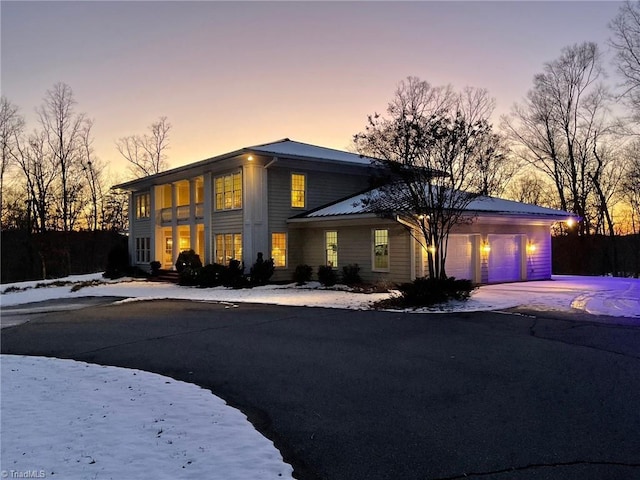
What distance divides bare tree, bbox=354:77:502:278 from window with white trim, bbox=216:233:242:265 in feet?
28.8

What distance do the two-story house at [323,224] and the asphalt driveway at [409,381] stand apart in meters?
6.91

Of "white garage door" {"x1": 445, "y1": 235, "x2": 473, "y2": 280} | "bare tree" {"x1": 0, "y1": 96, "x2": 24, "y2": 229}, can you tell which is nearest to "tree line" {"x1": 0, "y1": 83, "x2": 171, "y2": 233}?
"bare tree" {"x1": 0, "y1": 96, "x2": 24, "y2": 229}

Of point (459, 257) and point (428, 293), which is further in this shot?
point (459, 257)

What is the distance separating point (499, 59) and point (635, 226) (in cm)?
2472

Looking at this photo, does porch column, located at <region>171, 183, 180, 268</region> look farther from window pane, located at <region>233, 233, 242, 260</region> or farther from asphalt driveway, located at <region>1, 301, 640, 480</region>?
asphalt driveway, located at <region>1, 301, 640, 480</region>

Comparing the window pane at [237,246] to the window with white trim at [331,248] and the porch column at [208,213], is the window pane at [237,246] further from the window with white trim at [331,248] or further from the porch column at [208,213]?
the window with white trim at [331,248]

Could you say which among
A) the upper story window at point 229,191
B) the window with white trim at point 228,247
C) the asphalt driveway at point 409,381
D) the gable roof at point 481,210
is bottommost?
the asphalt driveway at point 409,381

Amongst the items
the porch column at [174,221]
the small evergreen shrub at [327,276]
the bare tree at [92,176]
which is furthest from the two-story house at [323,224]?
the bare tree at [92,176]

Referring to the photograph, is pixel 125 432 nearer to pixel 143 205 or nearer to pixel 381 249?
pixel 381 249

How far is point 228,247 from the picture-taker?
22234 millimetres

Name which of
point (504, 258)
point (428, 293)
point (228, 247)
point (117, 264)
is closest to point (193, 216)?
point (228, 247)

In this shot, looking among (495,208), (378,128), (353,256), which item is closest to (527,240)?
(495,208)

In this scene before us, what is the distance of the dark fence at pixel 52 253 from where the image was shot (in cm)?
3394

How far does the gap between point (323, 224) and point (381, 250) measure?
11.1ft
